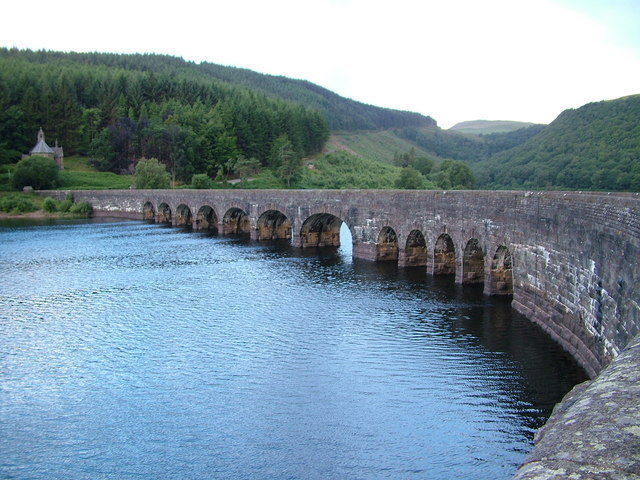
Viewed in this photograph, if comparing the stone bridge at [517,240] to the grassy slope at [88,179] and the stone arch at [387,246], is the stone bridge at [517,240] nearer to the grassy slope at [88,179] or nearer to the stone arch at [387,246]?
the stone arch at [387,246]

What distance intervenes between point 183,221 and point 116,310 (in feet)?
132

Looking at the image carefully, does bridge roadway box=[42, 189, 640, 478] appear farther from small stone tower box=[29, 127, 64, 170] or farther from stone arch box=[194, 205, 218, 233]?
small stone tower box=[29, 127, 64, 170]

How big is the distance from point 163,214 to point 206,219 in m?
9.79

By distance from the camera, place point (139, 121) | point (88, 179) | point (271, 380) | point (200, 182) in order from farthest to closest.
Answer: point (139, 121) < point (88, 179) < point (200, 182) < point (271, 380)

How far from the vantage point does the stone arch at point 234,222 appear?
53.5 metres

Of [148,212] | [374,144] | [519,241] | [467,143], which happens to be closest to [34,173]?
[148,212]

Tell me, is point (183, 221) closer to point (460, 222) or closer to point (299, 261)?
point (299, 261)

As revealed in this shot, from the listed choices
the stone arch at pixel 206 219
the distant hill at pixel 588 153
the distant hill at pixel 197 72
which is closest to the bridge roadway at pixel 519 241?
the stone arch at pixel 206 219

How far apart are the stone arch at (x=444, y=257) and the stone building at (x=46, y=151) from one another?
2948 inches

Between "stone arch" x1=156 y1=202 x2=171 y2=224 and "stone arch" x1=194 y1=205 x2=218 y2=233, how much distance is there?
8.60 meters

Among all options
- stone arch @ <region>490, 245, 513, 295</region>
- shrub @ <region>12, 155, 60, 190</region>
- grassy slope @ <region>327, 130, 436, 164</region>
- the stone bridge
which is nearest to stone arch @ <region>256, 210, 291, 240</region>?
the stone bridge

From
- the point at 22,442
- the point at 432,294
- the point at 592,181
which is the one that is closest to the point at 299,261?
the point at 432,294

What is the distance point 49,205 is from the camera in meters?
72.2

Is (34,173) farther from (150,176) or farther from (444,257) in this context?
(444,257)
